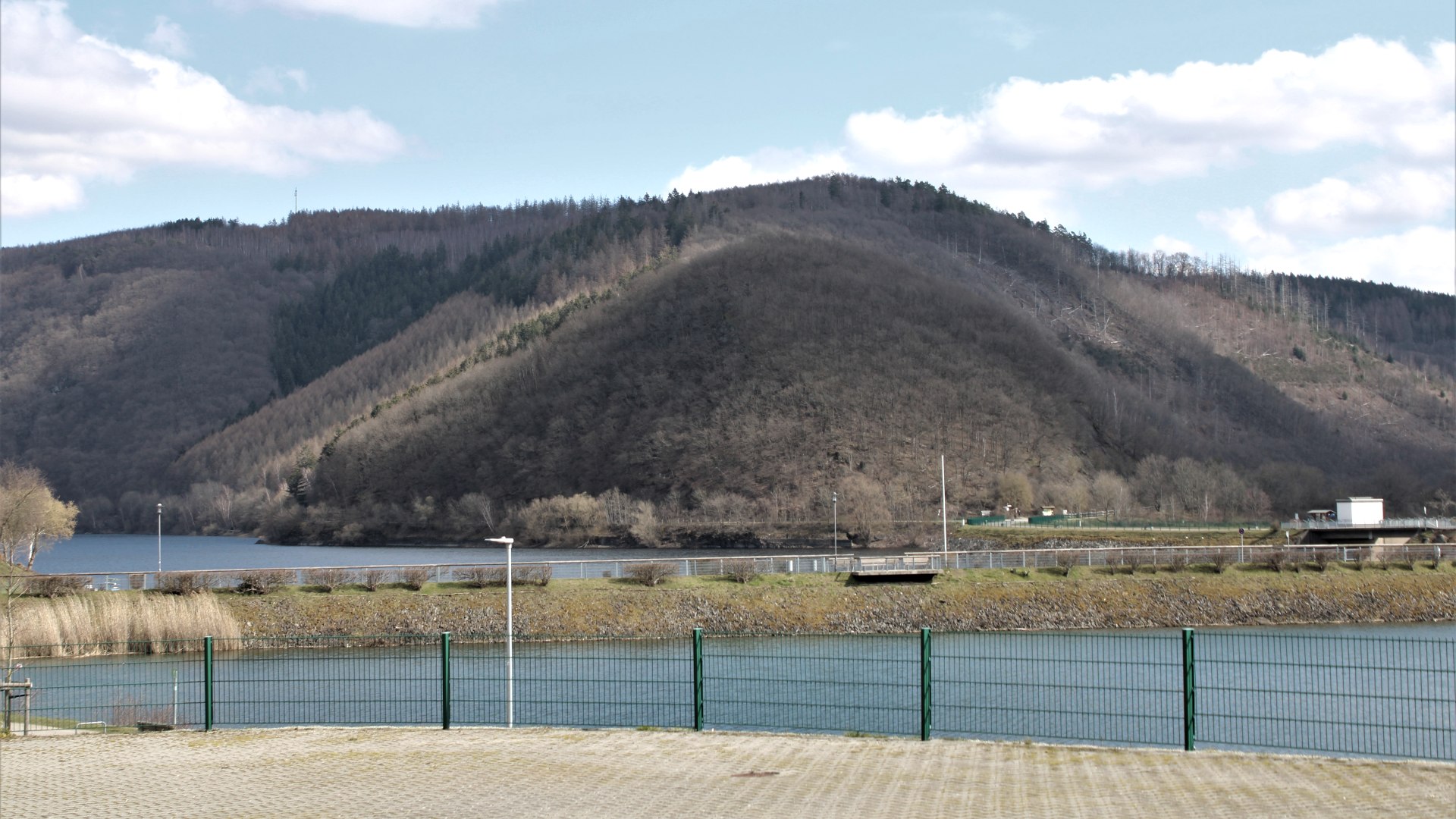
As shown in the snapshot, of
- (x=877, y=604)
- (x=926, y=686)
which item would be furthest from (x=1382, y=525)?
(x=926, y=686)

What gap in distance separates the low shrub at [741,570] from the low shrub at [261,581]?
1719 cm

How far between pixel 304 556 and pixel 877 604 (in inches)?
3673

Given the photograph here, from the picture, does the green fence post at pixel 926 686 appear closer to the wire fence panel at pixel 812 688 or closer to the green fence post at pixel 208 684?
the wire fence panel at pixel 812 688

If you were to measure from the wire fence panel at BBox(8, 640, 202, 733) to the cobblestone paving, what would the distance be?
3050 mm

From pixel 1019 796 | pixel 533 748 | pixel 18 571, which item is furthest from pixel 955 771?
pixel 18 571

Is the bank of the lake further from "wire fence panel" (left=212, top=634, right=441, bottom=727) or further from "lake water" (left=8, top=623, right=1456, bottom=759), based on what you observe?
"wire fence panel" (left=212, top=634, right=441, bottom=727)

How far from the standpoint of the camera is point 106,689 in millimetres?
34625

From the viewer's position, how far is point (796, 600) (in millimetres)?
52781

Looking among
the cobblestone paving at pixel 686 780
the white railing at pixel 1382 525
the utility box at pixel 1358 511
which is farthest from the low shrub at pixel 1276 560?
the cobblestone paving at pixel 686 780

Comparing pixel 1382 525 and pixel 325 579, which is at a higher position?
pixel 1382 525

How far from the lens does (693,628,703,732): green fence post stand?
2158 cm

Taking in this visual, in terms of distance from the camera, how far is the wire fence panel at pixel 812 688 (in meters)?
25.2

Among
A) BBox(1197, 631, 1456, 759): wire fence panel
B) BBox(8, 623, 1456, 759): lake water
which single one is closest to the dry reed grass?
BBox(8, 623, 1456, 759): lake water

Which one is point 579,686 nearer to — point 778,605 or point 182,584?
point 778,605
